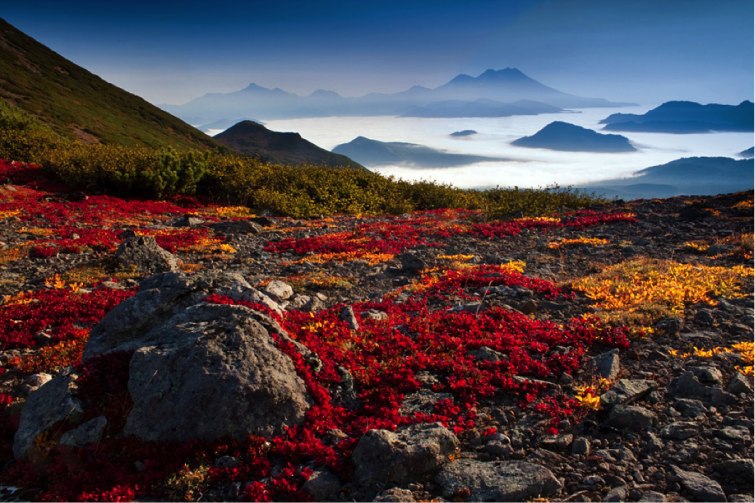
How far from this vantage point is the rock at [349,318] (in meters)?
11.4

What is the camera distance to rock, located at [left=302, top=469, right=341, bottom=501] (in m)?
6.06

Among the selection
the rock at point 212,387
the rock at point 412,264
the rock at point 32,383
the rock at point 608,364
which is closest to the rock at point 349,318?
the rock at point 212,387

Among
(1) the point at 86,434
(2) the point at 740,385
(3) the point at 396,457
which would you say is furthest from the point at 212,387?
(2) the point at 740,385

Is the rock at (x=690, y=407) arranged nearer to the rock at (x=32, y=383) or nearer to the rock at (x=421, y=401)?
the rock at (x=421, y=401)

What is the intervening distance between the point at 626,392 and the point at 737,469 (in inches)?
84.9

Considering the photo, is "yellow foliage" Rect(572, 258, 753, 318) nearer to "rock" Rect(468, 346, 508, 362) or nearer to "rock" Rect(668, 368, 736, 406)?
"rock" Rect(668, 368, 736, 406)

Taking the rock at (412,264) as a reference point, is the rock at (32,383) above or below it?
below

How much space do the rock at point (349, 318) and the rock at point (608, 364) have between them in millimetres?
5591

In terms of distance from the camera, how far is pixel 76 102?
122875 millimetres

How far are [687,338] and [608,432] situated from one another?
515cm

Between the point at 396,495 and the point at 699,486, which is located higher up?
the point at 396,495

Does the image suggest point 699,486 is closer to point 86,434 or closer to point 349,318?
point 349,318

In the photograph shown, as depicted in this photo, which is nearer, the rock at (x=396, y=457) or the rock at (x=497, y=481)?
the rock at (x=497, y=481)

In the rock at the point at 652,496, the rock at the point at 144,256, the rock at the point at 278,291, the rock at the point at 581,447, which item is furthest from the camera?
the rock at the point at 144,256
